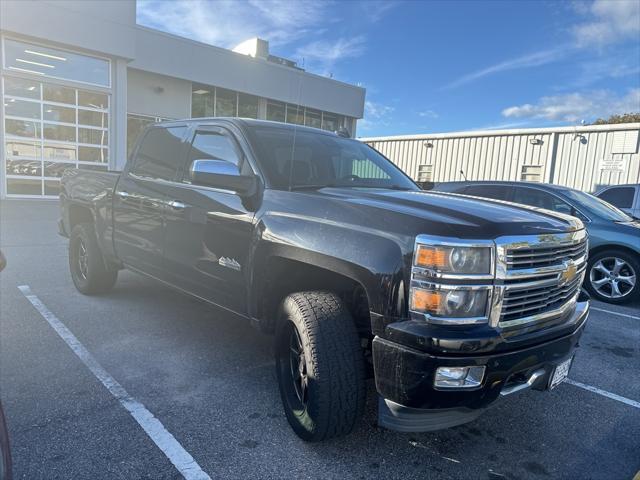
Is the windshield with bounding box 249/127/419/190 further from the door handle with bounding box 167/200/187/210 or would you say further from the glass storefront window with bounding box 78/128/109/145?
the glass storefront window with bounding box 78/128/109/145

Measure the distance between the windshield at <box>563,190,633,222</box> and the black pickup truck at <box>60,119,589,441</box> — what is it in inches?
167

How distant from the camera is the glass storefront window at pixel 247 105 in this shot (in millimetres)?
21675

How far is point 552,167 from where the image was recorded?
1780 centimetres

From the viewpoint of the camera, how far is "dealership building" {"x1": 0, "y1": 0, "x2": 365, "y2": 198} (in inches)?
571

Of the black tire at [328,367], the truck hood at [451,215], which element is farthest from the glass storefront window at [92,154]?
the black tire at [328,367]

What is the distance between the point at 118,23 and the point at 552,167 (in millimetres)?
16081

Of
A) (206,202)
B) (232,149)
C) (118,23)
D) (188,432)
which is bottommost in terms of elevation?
(188,432)

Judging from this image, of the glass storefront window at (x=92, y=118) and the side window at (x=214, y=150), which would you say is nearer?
the side window at (x=214, y=150)

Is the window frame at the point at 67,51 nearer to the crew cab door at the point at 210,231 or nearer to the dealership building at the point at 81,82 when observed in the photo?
the dealership building at the point at 81,82

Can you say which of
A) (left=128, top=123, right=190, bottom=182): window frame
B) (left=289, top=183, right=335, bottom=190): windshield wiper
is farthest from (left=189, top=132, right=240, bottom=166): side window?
(left=289, top=183, right=335, bottom=190): windshield wiper

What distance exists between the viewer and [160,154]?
179 inches

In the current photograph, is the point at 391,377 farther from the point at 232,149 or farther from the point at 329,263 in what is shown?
the point at 232,149

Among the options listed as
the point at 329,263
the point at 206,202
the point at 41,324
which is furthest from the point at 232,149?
the point at 41,324

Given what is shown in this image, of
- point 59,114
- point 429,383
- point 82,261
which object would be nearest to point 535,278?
point 429,383
